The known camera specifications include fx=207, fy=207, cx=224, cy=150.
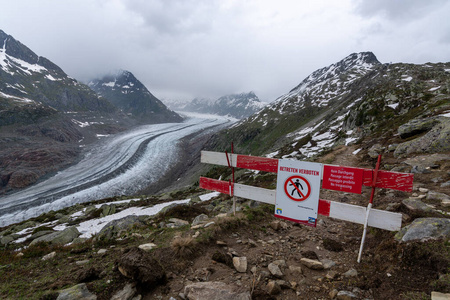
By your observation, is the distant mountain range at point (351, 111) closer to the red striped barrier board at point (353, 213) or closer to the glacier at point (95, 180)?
the red striped barrier board at point (353, 213)

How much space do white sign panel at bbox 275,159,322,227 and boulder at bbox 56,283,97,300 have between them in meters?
4.84

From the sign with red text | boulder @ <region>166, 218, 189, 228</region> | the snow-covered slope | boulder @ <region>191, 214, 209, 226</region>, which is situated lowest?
boulder @ <region>166, 218, 189, 228</region>

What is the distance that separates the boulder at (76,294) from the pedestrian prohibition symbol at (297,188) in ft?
16.7

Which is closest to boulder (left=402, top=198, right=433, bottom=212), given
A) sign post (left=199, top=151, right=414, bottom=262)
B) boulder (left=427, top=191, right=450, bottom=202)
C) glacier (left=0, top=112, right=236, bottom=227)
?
boulder (left=427, top=191, right=450, bottom=202)

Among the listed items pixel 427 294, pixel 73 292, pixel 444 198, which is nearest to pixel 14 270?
pixel 73 292

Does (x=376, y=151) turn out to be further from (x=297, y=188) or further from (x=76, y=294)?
(x=76, y=294)

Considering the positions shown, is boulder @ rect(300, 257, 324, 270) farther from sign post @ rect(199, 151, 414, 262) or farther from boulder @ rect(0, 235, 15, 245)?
boulder @ rect(0, 235, 15, 245)

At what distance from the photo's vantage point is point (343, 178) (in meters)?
5.29

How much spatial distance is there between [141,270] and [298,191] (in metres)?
4.32

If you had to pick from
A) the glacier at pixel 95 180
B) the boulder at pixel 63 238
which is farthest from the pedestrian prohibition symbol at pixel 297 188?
the glacier at pixel 95 180

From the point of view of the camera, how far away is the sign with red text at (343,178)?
5105mm

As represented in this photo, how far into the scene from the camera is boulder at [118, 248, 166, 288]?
4285 millimetres

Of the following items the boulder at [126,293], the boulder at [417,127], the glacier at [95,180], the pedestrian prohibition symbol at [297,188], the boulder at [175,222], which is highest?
the boulder at [417,127]

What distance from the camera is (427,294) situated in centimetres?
347
